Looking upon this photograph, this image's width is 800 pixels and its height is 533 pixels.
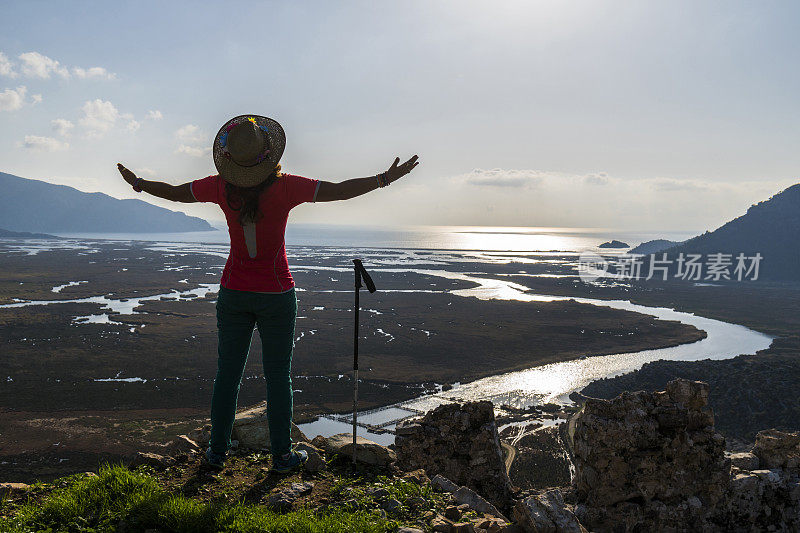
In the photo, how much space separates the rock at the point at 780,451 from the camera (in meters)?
10.1

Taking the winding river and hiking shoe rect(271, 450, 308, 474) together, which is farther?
the winding river

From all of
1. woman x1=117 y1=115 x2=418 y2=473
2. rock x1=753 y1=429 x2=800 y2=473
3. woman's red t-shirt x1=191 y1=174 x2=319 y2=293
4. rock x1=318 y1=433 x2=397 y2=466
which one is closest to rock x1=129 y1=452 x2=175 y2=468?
woman x1=117 y1=115 x2=418 y2=473

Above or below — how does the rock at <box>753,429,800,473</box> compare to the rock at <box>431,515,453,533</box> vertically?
below

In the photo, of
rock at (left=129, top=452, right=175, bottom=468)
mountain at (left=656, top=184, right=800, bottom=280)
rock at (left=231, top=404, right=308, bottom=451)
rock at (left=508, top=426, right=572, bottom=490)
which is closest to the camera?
rock at (left=129, top=452, right=175, bottom=468)

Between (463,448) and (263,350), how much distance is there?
570 centimetres

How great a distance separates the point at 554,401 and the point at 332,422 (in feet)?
50.8

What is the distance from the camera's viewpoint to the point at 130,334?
50719mm

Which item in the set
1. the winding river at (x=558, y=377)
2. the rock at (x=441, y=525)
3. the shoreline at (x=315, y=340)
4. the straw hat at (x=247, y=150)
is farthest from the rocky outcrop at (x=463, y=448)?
the shoreline at (x=315, y=340)

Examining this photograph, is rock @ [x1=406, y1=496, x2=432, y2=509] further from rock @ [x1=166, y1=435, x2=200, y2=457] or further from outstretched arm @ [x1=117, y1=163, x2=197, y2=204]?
outstretched arm @ [x1=117, y1=163, x2=197, y2=204]

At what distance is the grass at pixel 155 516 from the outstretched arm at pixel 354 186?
8.42 feet

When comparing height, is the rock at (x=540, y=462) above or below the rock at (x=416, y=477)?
below

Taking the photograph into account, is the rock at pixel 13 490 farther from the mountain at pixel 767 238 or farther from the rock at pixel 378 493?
the mountain at pixel 767 238

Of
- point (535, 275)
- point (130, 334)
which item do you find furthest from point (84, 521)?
point (535, 275)

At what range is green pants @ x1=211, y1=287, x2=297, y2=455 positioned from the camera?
434cm
